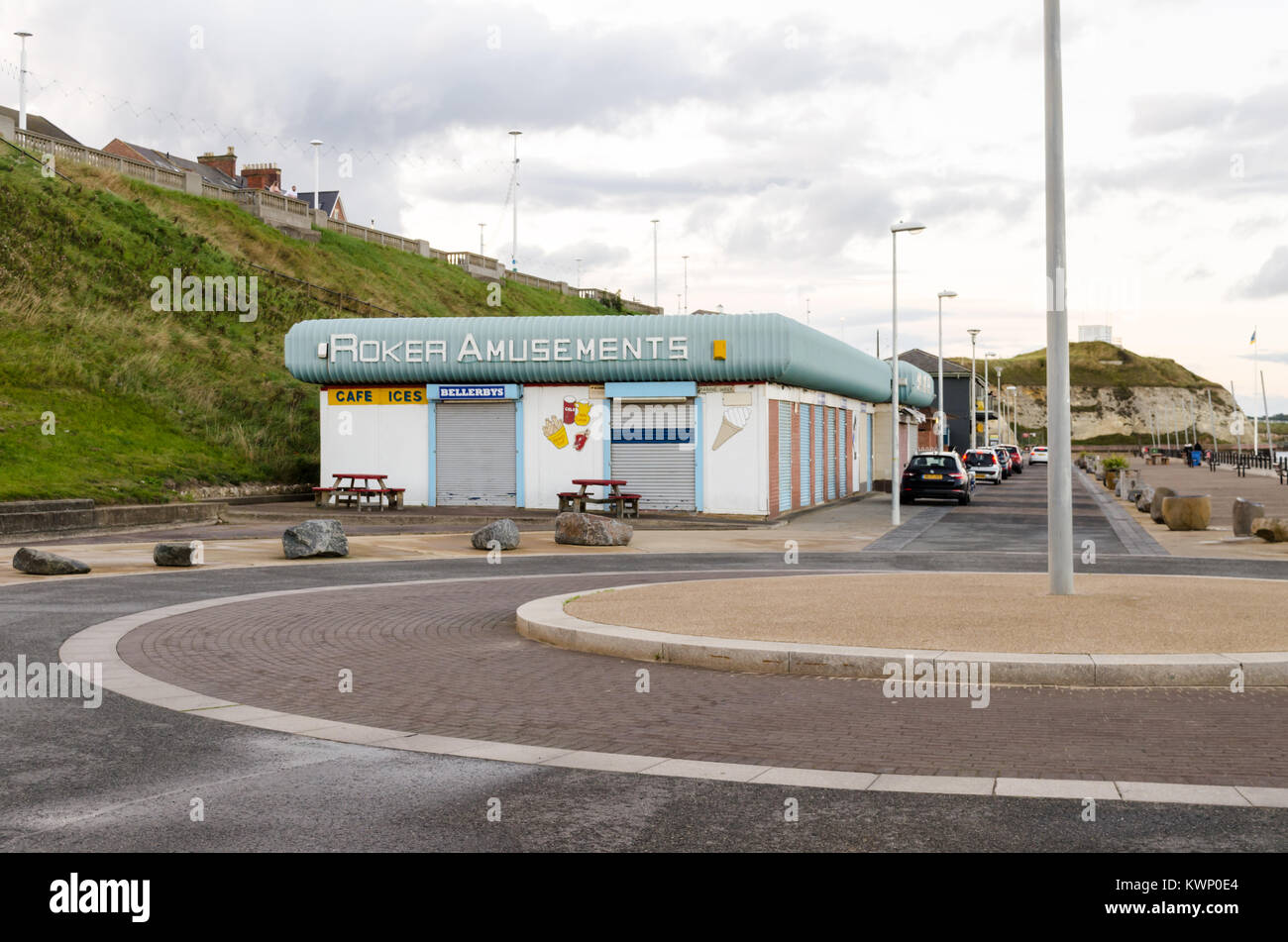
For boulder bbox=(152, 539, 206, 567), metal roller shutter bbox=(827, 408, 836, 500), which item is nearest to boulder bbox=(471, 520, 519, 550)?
boulder bbox=(152, 539, 206, 567)

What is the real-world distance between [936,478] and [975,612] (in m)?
27.4

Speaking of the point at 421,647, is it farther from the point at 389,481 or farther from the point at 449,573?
the point at 389,481

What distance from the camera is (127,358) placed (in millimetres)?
35969

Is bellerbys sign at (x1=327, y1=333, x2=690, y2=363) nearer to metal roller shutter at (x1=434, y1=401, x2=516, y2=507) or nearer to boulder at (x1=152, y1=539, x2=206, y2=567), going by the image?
metal roller shutter at (x1=434, y1=401, x2=516, y2=507)

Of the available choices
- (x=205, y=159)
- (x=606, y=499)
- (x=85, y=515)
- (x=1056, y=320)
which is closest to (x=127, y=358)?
(x=85, y=515)

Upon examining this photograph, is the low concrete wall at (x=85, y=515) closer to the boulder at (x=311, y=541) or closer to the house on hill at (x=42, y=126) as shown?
the boulder at (x=311, y=541)

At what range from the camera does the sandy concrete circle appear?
9453mm

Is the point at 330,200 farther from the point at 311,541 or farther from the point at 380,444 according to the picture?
the point at 311,541

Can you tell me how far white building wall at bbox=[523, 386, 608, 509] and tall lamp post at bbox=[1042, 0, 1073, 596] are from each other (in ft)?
65.7

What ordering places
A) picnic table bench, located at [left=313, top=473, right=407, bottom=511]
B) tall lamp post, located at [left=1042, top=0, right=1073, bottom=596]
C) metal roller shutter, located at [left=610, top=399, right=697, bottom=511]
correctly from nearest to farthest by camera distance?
tall lamp post, located at [left=1042, top=0, right=1073, bottom=596] → metal roller shutter, located at [left=610, top=399, right=697, bottom=511] → picnic table bench, located at [left=313, top=473, right=407, bottom=511]

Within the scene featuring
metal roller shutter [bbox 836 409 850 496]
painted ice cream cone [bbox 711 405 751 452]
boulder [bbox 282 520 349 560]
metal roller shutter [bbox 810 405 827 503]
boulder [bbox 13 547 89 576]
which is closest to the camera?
boulder [bbox 13 547 89 576]

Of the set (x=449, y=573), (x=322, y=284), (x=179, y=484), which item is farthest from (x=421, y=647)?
(x=322, y=284)

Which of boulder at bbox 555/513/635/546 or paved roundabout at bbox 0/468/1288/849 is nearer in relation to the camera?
paved roundabout at bbox 0/468/1288/849

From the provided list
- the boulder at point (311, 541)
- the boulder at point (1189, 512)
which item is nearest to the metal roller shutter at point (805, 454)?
the boulder at point (1189, 512)
